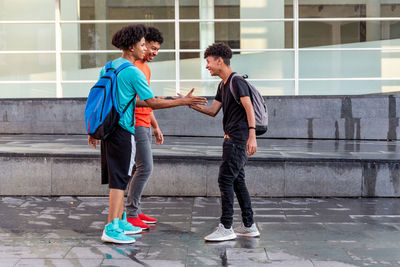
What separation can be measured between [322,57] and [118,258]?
1053 cm

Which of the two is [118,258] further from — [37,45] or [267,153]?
[37,45]

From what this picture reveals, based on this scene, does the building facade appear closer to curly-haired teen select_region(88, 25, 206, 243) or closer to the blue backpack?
curly-haired teen select_region(88, 25, 206, 243)

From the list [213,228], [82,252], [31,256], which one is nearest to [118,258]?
[82,252]

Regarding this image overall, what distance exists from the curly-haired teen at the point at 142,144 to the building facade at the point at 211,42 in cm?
859

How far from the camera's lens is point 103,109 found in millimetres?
5621

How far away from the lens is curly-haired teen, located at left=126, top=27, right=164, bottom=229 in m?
6.32

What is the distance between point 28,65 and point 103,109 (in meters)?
10.4

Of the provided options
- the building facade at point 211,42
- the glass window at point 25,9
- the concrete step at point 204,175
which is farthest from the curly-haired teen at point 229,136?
the glass window at point 25,9

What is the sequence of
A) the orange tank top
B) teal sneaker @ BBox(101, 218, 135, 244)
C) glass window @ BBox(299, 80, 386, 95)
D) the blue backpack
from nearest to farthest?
1. the blue backpack
2. teal sneaker @ BBox(101, 218, 135, 244)
3. the orange tank top
4. glass window @ BBox(299, 80, 386, 95)

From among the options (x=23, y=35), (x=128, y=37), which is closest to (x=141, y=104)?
(x=128, y=37)

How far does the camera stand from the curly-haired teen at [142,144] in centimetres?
632

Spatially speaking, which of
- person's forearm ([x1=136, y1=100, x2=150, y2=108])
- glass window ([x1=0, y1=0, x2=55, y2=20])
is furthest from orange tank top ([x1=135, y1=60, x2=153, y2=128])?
glass window ([x1=0, y1=0, x2=55, y2=20])

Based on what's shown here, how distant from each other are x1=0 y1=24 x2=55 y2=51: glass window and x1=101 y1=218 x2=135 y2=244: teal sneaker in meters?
10.4

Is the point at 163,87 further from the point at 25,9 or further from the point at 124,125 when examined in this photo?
the point at 124,125
